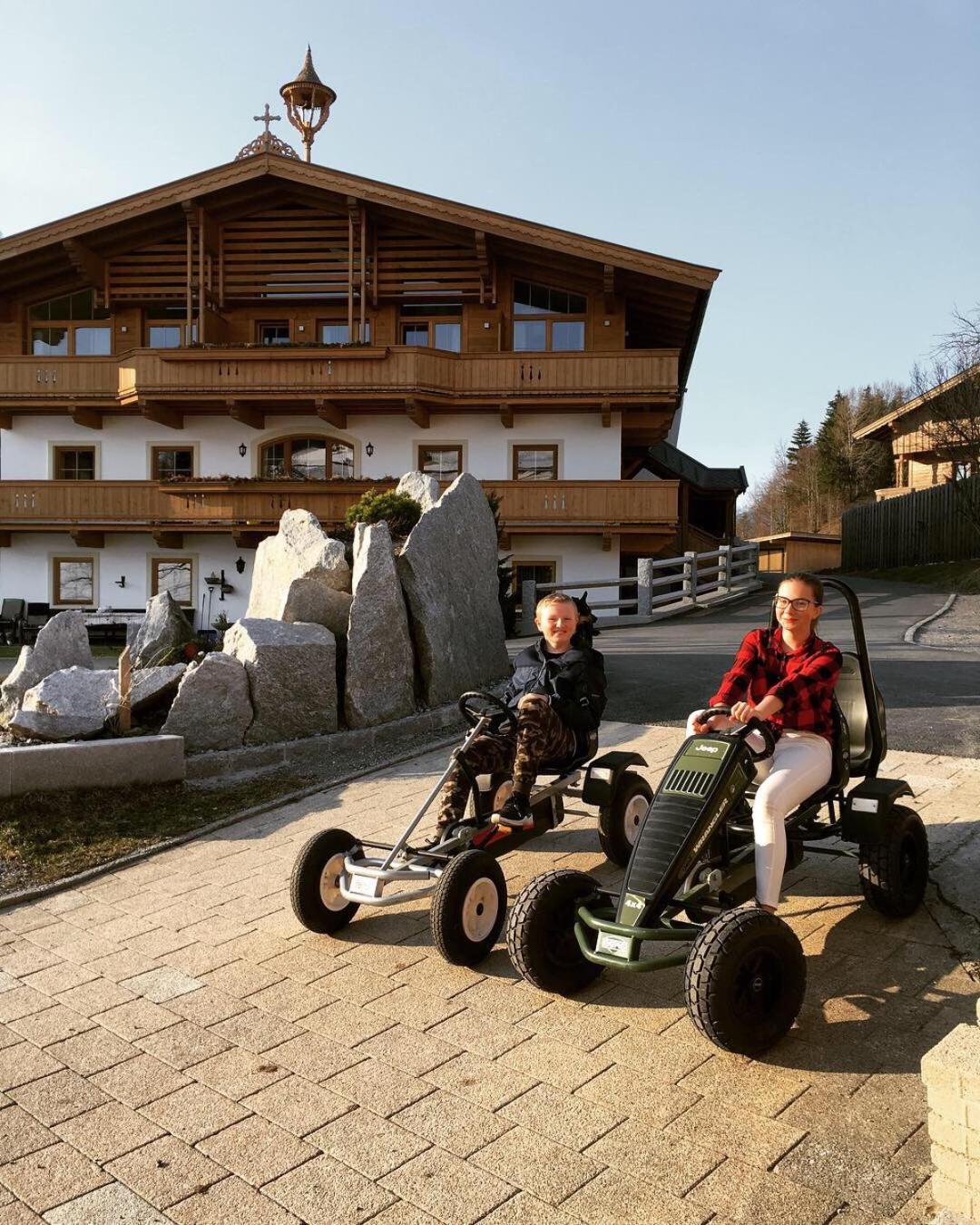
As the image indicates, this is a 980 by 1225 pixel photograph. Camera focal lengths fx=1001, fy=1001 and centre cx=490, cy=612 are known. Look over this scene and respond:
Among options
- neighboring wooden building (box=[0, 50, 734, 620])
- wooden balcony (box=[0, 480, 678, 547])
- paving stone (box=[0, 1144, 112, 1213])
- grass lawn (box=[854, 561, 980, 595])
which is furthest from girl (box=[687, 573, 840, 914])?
grass lawn (box=[854, 561, 980, 595])

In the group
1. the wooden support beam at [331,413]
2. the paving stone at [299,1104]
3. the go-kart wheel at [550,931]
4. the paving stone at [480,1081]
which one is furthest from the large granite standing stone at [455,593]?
the wooden support beam at [331,413]

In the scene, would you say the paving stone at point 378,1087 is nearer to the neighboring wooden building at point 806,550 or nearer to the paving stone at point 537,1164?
the paving stone at point 537,1164

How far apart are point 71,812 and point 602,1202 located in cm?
508

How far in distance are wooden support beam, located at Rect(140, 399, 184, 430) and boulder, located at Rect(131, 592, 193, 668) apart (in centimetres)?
1453

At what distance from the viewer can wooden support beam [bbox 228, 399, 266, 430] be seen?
23422 mm

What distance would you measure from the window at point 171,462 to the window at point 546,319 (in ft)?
28.6

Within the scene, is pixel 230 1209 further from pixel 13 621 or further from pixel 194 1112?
pixel 13 621

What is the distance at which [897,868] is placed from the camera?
445 cm

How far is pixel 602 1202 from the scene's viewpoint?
2.73 metres

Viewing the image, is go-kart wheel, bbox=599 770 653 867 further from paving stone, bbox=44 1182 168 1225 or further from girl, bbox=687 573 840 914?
paving stone, bbox=44 1182 168 1225

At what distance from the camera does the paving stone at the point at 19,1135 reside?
3.11 meters

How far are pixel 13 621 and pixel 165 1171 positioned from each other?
20.5 m

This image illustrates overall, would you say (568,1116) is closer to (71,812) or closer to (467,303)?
(71,812)

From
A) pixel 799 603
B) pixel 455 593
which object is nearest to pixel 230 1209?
pixel 799 603
